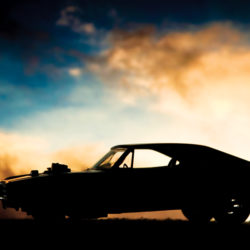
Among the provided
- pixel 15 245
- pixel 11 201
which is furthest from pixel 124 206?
pixel 15 245

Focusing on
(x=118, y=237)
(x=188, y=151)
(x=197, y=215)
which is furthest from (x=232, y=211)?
(x=118, y=237)

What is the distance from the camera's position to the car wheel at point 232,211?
8938mm

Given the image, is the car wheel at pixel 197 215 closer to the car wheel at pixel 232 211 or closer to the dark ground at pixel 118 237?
the car wheel at pixel 232 211

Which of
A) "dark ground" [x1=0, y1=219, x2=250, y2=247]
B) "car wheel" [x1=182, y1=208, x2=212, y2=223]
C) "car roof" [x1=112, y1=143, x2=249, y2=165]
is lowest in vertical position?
"dark ground" [x1=0, y1=219, x2=250, y2=247]

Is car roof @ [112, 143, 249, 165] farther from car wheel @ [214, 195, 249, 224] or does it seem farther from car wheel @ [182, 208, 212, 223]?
car wheel @ [182, 208, 212, 223]

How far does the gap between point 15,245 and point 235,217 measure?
16.7ft

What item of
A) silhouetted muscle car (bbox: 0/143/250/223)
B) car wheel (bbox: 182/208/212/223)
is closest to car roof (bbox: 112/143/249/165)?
silhouetted muscle car (bbox: 0/143/250/223)

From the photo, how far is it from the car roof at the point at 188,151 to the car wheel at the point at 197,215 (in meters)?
1.21

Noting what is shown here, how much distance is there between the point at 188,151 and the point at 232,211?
162 cm

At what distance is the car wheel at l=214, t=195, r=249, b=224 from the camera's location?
8938 mm

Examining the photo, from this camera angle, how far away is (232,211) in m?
8.99

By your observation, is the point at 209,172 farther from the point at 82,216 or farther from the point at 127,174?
the point at 82,216

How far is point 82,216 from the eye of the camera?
8.36 metres

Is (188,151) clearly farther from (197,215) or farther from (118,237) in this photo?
(118,237)
